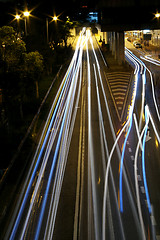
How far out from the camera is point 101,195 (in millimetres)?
12758

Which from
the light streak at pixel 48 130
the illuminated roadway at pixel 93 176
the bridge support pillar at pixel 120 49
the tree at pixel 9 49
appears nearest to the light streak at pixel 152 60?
the bridge support pillar at pixel 120 49

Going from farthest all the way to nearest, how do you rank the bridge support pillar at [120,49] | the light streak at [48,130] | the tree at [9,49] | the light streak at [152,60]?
the light streak at [152,60], the bridge support pillar at [120,49], the tree at [9,49], the light streak at [48,130]

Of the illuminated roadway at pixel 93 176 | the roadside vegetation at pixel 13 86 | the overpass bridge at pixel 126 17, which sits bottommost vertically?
the illuminated roadway at pixel 93 176

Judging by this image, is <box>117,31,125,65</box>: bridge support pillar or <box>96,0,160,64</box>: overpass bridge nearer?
<box>96,0,160,64</box>: overpass bridge

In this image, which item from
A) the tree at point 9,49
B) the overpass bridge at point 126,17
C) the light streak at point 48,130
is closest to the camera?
the light streak at point 48,130

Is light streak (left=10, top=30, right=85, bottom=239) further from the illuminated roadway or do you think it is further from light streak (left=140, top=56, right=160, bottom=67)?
light streak (left=140, top=56, right=160, bottom=67)

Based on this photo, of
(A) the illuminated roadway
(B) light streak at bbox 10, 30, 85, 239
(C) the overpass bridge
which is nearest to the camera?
(A) the illuminated roadway

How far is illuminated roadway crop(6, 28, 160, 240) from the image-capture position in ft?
35.6

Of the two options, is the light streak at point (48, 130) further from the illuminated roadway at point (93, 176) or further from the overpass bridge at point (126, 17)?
the overpass bridge at point (126, 17)

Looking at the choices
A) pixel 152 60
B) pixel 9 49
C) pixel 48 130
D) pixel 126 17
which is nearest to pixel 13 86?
pixel 9 49

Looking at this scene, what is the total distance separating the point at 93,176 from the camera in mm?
14516

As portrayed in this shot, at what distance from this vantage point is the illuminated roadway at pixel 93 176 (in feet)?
35.6

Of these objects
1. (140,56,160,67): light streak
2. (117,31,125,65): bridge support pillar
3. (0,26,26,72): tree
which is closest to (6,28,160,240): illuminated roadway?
(0,26,26,72): tree

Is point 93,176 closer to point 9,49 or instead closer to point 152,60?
point 9,49
